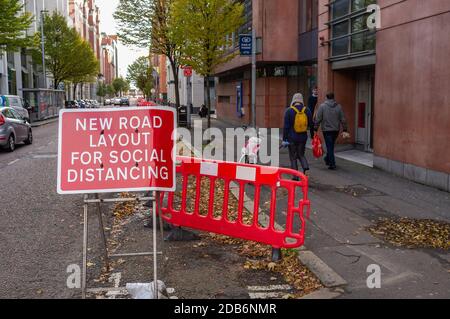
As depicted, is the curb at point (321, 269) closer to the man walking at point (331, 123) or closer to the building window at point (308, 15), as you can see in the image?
the man walking at point (331, 123)

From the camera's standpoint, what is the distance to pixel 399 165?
11344 mm

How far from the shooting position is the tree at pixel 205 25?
59.7ft

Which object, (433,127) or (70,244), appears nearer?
(70,244)

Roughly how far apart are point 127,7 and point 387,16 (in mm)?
20342

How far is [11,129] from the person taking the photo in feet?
60.2

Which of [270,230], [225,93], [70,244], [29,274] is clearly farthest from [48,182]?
[225,93]

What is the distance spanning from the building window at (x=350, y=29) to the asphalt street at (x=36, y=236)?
8.60 m

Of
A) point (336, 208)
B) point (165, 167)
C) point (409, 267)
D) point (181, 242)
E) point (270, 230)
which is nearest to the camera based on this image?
point (165, 167)

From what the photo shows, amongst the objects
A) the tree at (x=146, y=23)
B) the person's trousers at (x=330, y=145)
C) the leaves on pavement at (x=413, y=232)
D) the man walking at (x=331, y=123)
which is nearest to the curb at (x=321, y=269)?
the leaves on pavement at (x=413, y=232)

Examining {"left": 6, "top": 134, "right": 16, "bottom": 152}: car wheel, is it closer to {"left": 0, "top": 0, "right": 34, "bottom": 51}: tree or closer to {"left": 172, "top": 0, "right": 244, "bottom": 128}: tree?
{"left": 172, "top": 0, "right": 244, "bottom": 128}: tree

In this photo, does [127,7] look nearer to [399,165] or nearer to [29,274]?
[399,165]

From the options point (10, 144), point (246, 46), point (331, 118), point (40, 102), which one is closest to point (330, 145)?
point (331, 118)

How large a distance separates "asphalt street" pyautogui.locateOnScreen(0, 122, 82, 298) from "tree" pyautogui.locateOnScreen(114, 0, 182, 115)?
681 inches

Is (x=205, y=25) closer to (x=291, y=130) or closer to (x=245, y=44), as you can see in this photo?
(x=245, y=44)
